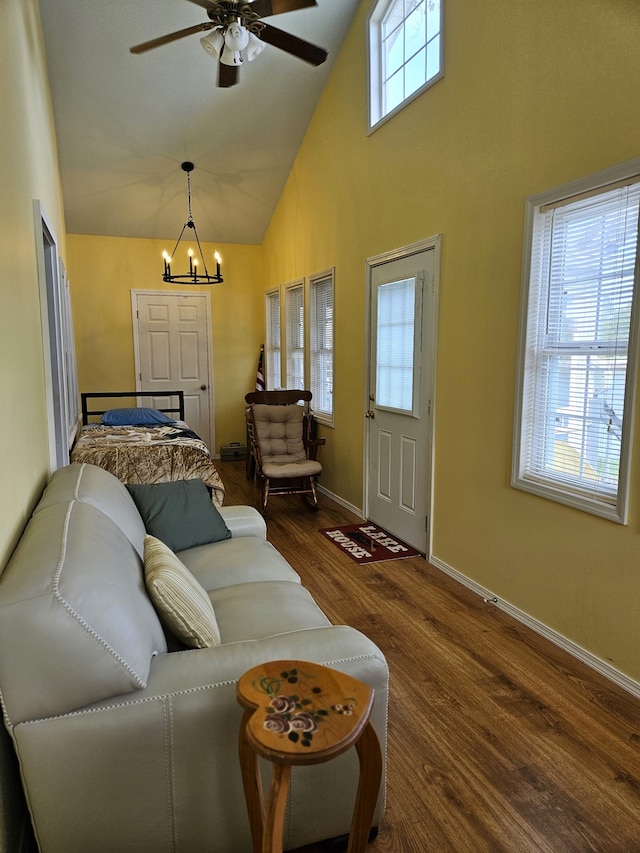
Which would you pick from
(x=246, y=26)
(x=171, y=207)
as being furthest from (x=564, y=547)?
(x=171, y=207)

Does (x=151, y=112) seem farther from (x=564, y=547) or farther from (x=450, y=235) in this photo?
(x=564, y=547)

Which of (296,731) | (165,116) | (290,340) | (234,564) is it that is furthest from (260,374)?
(296,731)

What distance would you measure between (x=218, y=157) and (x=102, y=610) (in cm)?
Result: 516

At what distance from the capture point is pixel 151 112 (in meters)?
4.67

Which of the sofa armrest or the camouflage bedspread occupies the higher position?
the camouflage bedspread

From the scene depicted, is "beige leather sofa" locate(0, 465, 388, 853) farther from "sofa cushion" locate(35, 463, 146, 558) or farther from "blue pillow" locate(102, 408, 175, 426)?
"blue pillow" locate(102, 408, 175, 426)

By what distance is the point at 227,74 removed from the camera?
316 cm

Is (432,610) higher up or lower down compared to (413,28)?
lower down

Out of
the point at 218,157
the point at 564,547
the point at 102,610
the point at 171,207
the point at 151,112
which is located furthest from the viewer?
the point at 171,207

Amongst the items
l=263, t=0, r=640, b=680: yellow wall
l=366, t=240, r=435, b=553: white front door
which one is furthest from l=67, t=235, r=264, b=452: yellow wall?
l=366, t=240, r=435, b=553: white front door

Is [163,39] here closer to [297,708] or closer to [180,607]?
[180,607]

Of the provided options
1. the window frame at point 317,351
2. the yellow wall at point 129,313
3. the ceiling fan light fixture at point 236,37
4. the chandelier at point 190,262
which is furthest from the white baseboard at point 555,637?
the yellow wall at point 129,313

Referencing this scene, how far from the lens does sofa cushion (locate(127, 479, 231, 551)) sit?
7.97 feet

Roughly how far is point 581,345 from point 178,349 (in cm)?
530
